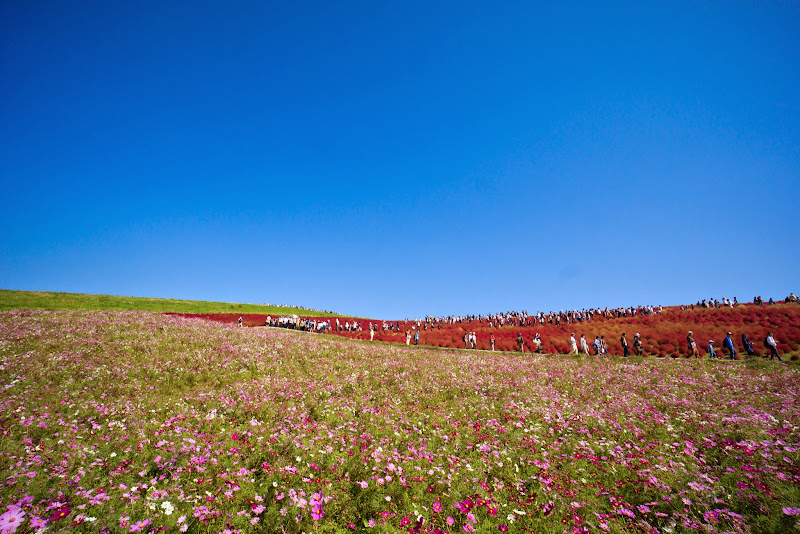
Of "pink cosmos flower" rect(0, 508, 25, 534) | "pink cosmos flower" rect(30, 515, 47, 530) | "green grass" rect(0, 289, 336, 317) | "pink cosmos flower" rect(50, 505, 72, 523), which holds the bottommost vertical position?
"pink cosmos flower" rect(50, 505, 72, 523)

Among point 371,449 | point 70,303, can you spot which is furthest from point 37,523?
point 70,303

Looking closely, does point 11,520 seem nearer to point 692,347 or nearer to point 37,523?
→ point 37,523

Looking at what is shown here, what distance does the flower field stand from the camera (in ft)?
20.3

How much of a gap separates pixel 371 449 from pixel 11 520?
6618 mm

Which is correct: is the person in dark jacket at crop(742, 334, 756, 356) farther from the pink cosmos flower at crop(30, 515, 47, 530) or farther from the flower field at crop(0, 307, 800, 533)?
the pink cosmos flower at crop(30, 515, 47, 530)

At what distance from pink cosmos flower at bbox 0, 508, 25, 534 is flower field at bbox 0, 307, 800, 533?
0.14 ft

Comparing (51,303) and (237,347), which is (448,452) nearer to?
(237,347)

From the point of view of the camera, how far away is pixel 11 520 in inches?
203

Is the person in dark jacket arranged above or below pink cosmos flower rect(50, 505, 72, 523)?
above

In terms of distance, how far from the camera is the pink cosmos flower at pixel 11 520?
494 centimetres

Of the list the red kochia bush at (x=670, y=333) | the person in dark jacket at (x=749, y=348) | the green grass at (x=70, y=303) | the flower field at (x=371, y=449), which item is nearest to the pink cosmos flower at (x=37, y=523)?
the flower field at (x=371, y=449)

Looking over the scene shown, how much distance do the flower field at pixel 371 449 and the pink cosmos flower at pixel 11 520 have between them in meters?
0.04

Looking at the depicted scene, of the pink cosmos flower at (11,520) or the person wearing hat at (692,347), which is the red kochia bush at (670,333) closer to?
the person wearing hat at (692,347)

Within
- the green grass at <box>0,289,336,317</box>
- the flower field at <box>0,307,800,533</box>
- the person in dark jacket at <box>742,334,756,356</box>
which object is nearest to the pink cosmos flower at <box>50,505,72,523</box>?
the flower field at <box>0,307,800,533</box>
